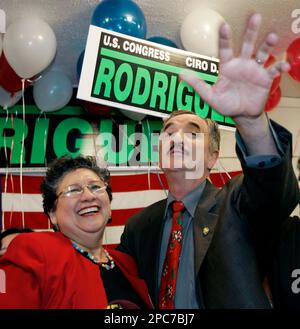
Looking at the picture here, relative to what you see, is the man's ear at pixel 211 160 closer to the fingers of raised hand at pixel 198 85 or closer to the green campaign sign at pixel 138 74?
the green campaign sign at pixel 138 74

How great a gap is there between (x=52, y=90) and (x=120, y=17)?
2.45ft

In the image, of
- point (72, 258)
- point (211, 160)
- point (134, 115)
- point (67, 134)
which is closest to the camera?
point (72, 258)

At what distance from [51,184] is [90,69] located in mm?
541

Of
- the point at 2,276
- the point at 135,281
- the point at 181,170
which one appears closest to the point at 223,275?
the point at 135,281

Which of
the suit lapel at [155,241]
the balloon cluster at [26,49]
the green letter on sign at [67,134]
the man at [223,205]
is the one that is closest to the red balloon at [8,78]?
the balloon cluster at [26,49]

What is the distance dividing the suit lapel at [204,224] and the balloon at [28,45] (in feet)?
4.29

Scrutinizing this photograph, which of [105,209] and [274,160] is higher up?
[274,160]

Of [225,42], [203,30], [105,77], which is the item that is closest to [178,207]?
[105,77]

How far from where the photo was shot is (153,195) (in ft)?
10.7

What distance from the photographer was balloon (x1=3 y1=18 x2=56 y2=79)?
7.64 ft

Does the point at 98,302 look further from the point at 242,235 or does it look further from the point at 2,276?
the point at 242,235

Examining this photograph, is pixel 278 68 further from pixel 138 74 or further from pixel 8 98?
pixel 8 98

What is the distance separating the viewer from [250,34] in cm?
95

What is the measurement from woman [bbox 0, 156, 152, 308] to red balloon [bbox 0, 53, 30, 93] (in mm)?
1051
